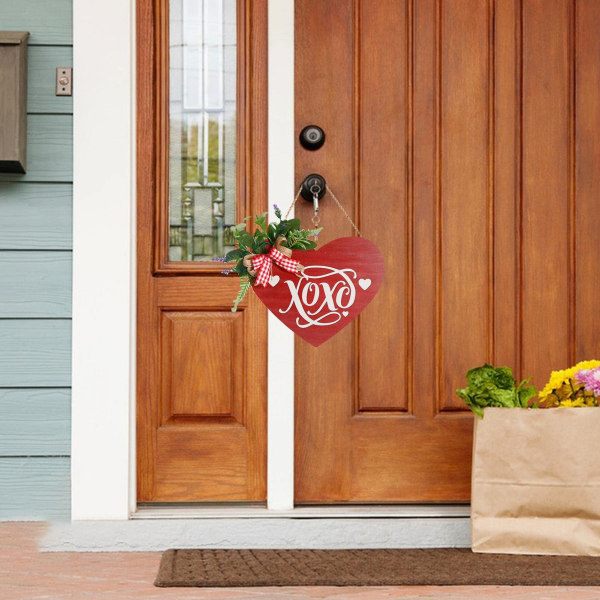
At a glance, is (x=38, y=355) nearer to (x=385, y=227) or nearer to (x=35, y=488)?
(x=35, y=488)

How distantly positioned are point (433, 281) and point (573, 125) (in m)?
0.60

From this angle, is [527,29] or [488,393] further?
[527,29]

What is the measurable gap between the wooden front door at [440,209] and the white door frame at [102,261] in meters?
0.48

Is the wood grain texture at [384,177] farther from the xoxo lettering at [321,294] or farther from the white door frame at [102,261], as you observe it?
the white door frame at [102,261]

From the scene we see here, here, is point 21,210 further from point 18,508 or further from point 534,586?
point 534,586

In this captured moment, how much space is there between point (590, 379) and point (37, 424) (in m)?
1.43

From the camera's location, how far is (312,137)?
2.39 metres

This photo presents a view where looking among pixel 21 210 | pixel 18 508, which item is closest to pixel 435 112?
pixel 21 210

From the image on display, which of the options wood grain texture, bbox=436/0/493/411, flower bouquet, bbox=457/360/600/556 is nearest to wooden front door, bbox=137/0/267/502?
wood grain texture, bbox=436/0/493/411

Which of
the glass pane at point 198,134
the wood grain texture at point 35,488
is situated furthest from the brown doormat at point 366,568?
the glass pane at point 198,134

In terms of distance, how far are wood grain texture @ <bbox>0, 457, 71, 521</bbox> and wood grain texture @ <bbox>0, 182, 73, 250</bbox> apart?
1.87ft

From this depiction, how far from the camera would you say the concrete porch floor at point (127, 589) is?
182cm

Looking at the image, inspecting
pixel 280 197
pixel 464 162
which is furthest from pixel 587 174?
pixel 280 197

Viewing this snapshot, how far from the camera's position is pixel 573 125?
2447mm
